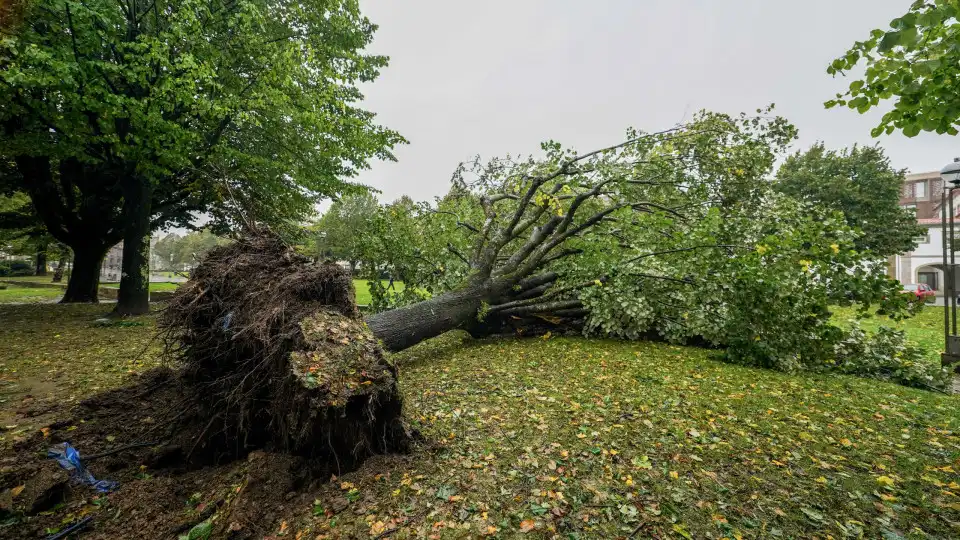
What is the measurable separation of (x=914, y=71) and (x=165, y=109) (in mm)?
9852

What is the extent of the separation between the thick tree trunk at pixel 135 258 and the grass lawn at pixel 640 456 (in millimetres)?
4257

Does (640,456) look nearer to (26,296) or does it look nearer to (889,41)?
(889,41)

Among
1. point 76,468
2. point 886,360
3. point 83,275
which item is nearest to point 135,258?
point 83,275

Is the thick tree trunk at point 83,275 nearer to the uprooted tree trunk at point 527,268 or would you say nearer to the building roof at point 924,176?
the uprooted tree trunk at point 527,268

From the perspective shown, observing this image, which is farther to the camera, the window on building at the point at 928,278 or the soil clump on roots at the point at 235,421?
the window on building at the point at 928,278

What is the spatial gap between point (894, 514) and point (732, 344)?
12.9ft

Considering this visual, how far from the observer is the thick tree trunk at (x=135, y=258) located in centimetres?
903

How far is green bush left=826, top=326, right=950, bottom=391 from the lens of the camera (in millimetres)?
5273

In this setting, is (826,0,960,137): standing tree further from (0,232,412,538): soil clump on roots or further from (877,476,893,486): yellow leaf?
(0,232,412,538): soil clump on roots

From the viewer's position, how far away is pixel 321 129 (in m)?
8.32

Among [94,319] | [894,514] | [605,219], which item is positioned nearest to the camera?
[894,514]

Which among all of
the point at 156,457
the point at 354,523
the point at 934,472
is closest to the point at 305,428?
the point at 354,523

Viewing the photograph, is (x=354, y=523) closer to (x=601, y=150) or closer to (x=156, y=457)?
(x=156, y=457)

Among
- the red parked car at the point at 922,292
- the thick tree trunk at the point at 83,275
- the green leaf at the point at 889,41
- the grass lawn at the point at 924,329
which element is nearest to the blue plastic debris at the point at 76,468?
the green leaf at the point at 889,41
